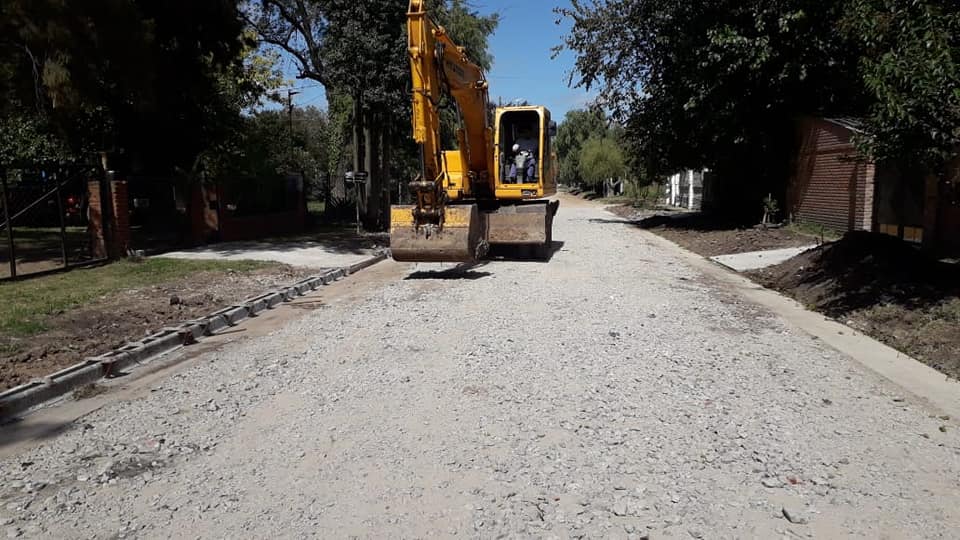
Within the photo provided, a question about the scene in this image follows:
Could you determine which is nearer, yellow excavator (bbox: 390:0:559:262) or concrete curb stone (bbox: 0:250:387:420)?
concrete curb stone (bbox: 0:250:387:420)

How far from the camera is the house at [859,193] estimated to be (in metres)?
11.7

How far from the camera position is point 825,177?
19203 millimetres

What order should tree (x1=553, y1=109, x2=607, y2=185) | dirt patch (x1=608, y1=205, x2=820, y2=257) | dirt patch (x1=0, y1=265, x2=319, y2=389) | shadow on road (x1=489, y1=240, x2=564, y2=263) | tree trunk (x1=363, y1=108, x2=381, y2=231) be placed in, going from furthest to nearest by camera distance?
tree (x1=553, y1=109, x2=607, y2=185) → tree trunk (x1=363, y1=108, x2=381, y2=231) → dirt patch (x1=608, y1=205, x2=820, y2=257) → shadow on road (x1=489, y1=240, x2=564, y2=263) → dirt patch (x1=0, y1=265, x2=319, y2=389)

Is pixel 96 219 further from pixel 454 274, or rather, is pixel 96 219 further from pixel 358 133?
pixel 358 133

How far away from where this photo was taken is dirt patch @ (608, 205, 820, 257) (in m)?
18.4

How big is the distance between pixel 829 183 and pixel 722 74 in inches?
Result: 174

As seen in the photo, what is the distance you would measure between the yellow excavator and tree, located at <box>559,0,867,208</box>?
659 centimetres

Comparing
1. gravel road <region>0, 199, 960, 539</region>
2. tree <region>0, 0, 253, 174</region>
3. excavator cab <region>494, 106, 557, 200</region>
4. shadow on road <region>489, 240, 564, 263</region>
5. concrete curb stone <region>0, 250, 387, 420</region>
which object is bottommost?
gravel road <region>0, 199, 960, 539</region>

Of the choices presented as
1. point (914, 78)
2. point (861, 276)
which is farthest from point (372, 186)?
point (914, 78)

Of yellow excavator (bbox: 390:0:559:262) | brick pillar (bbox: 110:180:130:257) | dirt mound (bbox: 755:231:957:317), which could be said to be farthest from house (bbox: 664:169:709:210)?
brick pillar (bbox: 110:180:130:257)

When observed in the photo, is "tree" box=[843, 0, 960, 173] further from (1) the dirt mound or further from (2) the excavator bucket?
(2) the excavator bucket

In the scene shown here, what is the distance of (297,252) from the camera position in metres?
17.4

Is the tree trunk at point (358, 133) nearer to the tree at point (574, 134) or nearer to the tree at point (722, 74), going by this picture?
the tree at point (722, 74)

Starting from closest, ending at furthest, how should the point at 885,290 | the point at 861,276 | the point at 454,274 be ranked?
1. the point at 885,290
2. the point at 861,276
3. the point at 454,274
